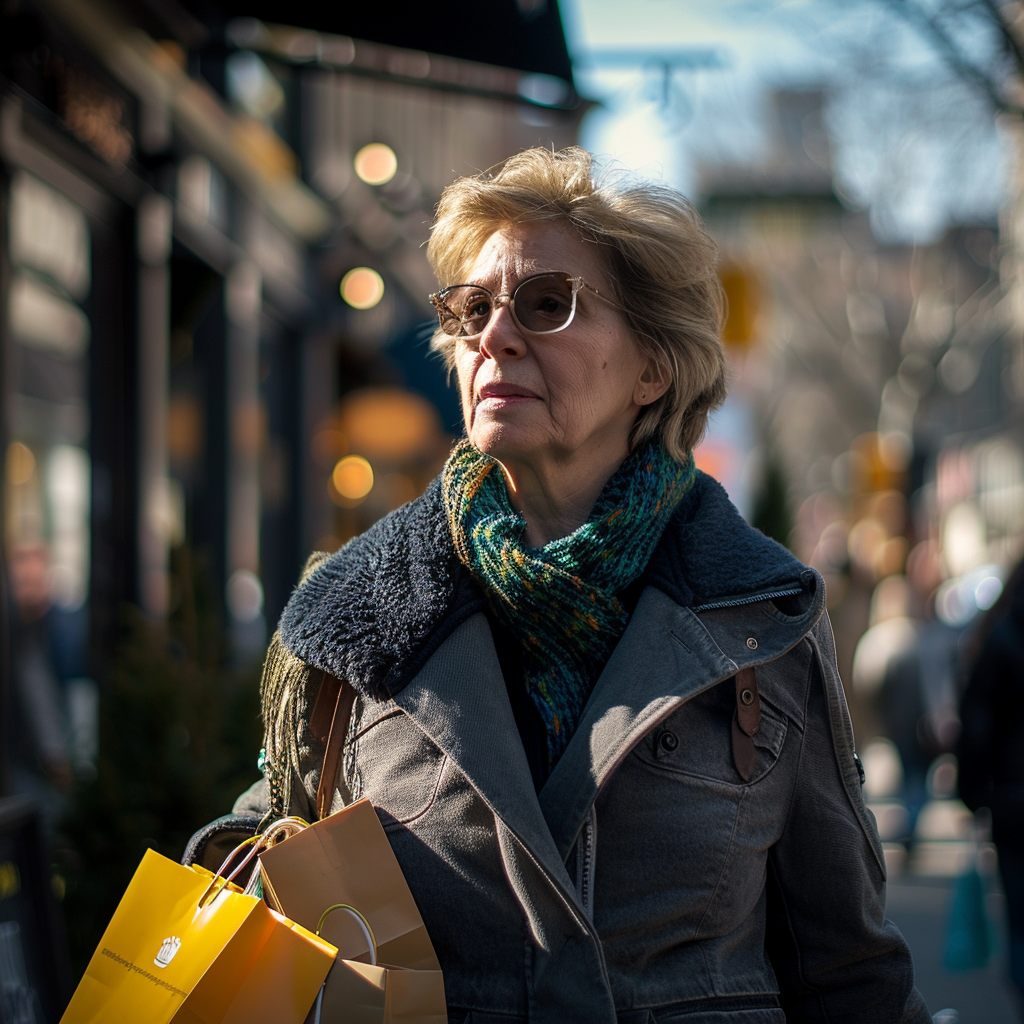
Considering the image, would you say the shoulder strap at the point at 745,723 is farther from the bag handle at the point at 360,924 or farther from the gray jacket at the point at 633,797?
the bag handle at the point at 360,924

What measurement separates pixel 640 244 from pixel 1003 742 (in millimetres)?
3046

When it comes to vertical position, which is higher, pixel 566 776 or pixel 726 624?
pixel 726 624

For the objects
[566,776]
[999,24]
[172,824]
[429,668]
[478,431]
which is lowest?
[172,824]

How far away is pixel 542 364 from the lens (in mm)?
2209

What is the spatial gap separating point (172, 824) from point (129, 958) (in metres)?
2.46

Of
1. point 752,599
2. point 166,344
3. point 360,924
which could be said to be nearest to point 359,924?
point 360,924

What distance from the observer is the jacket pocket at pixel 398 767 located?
2.03 m

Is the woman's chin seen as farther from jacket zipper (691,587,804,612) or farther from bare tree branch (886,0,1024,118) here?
bare tree branch (886,0,1024,118)

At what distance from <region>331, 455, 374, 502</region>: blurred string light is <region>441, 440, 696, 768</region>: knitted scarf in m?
11.3

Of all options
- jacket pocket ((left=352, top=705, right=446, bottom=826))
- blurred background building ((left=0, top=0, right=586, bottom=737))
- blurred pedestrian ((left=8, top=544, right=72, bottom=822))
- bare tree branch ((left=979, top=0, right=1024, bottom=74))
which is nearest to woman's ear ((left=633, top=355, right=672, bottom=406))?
blurred background building ((left=0, top=0, right=586, bottom=737))

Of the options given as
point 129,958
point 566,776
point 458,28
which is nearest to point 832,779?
point 566,776

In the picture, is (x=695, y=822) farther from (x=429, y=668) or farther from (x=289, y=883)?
(x=289, y=883)

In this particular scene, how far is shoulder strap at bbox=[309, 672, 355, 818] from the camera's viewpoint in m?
2.12

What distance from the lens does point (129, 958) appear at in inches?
73.0
